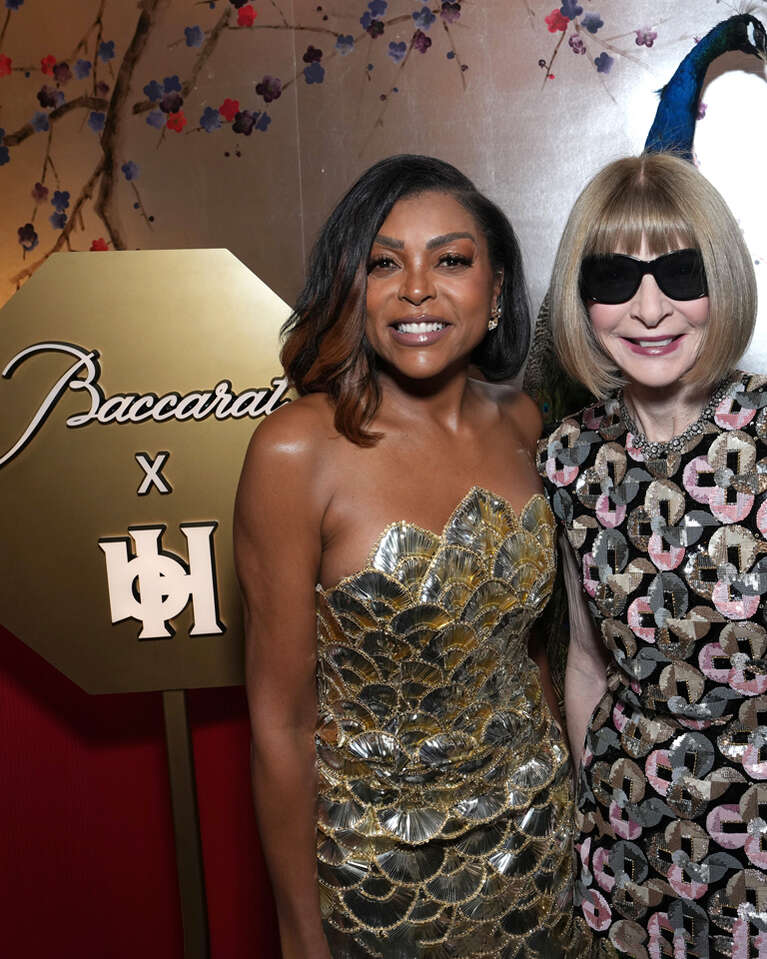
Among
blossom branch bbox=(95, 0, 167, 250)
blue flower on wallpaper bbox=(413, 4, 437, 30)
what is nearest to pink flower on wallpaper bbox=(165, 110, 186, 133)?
blossom branch bbox=(95, 0, 167, 250)

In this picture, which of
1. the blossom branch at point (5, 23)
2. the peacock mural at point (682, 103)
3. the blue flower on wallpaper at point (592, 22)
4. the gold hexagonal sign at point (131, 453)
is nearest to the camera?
the gold hexagonal sign at point (131, 453)

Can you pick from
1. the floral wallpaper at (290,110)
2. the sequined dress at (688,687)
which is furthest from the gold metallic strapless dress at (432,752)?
the floral wallpaper at (290,110)

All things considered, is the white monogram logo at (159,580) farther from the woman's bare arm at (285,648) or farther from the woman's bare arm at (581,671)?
the woman's bare arm at (581,671)

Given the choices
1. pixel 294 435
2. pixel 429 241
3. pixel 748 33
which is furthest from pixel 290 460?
pixel 748 33

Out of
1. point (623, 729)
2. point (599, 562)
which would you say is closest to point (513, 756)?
point (623, 729)

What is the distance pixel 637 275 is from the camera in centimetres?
135

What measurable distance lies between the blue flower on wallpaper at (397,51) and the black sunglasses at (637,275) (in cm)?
107

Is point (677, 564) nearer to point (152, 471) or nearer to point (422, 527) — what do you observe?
point (422, 527)

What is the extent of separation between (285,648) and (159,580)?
514 millimetres

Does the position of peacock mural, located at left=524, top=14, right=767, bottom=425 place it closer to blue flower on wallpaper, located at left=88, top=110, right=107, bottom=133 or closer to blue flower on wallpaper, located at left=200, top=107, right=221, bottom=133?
blue flower on wallpaper, located at left=200, top=107, right=221, bottom=133

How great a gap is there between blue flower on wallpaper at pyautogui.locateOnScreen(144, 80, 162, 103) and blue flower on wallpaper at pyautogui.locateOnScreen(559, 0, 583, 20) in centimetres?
94

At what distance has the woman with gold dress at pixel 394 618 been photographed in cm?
139

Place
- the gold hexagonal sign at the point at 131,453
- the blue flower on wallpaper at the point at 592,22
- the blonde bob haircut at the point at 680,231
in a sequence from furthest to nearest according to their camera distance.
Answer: the blue flower on wallpaper at the point at 592,22
the gold hexagonal sign at the point at 131,453
the blonde bob haircut at the point at 680,231

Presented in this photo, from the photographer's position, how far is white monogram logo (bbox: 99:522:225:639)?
5.96 feet
